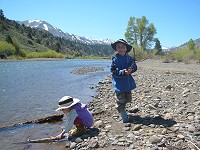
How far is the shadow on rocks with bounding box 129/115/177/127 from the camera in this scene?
21.4ft

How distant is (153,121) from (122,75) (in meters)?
1.48

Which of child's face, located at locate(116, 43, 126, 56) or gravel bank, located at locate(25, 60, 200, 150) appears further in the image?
child's face, located at locate(116, 43, 126, 56)

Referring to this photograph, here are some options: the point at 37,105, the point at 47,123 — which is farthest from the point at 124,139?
the point at 37,105

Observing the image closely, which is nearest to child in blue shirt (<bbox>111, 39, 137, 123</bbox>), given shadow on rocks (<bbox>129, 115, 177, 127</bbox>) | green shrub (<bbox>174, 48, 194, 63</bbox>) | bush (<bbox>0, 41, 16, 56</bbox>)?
shadow on rocks (<bbox>129, 115, 177, 127</bbox>)

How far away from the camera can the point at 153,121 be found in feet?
22.6

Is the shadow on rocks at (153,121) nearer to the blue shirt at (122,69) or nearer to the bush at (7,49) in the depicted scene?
the blue shirt at (122,69)

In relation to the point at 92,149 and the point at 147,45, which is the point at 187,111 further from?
the point at 147,45

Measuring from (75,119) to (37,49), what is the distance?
127018mm

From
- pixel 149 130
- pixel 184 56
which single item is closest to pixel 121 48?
pixel 149 130

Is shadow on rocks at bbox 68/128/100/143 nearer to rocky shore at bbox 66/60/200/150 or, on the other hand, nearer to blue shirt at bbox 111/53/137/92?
rocky shore at bbox 66/60/200/150

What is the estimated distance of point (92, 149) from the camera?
18.3 feet

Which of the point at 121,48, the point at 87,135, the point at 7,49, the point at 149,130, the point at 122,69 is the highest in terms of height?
the point at 7,49

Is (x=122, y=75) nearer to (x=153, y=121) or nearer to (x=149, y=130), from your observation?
(x=153, y=121)

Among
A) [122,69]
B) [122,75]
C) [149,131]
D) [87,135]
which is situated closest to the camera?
[149,131]
